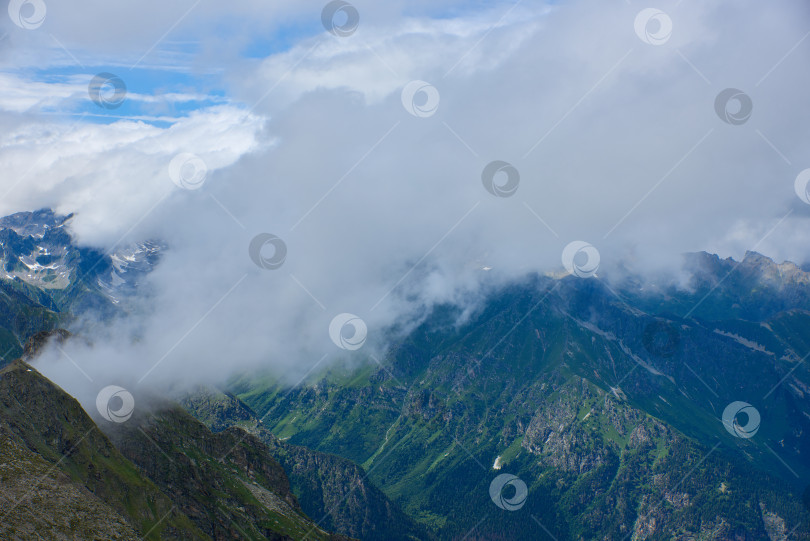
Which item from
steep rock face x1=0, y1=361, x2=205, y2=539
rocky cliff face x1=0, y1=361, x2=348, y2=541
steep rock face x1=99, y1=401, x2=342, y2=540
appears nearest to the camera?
rocky cliff face x1=0, y1=361, x2=348, y2=541

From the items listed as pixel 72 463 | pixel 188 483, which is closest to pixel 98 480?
pixel 72 463

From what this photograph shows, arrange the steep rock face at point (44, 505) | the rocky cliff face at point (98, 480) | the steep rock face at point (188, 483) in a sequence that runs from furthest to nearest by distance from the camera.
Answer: the steep rock face at point (188, 483) → the rocky cliff face at point (98, 480) → the steep rock face at point (44, 505)

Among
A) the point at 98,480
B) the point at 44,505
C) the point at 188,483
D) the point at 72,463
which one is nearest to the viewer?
the point at 44,505

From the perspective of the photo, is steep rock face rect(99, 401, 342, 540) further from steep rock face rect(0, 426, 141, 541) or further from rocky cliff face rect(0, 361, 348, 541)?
steep rock face rect(0, 426, 141, 541)

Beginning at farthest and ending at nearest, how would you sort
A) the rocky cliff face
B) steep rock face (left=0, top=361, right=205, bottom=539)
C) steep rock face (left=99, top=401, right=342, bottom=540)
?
steep rock face (left=99, top=401, right=342, bottom=540) < steep rock face (left=0, top=361, right=205, bottom=539) < the rocky cliff face

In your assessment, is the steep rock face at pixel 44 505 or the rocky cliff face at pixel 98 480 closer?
the steep rock face at pixel 44 505

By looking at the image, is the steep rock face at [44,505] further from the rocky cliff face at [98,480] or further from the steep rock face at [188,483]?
the steep rock face at [188,483]

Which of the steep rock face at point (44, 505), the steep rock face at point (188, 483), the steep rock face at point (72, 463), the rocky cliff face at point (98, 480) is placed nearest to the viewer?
the steep rock face at point (44, 505)

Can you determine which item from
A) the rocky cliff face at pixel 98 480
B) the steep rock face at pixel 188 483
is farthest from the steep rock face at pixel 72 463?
the steep rock face at pixel 188 483

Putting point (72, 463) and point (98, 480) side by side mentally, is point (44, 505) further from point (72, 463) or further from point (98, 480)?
point (98, 480)

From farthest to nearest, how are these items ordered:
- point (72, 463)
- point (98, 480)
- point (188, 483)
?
point (188, 483)
point (98, 480)
point (72, 463)

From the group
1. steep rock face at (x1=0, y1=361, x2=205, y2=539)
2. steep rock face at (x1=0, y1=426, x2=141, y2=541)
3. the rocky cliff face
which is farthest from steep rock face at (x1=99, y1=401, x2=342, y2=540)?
steep rock face at (x1=0, y1=426, x2=141, y2=541)

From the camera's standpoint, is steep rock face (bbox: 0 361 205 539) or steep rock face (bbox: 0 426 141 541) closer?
steep rock face (bbox: 0 426 141 541)

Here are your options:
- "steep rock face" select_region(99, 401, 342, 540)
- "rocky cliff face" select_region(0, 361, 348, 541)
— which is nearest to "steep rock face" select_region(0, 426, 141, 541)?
"rocky cliff face" select_region(0, 361, 348, 541)
